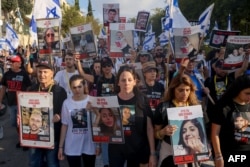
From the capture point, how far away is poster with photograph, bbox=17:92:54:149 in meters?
4.41

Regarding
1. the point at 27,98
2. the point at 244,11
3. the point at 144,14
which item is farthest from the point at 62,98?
the point at 244,11

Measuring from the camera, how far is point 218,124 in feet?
12.2

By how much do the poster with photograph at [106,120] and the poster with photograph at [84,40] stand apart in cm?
331

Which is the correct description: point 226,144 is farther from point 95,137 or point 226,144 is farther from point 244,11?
point 244,11

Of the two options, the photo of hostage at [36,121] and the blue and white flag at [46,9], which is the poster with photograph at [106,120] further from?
the blue and white flag at [46,9]

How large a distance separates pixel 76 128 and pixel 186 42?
335 cm

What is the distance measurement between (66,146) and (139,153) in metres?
0.91

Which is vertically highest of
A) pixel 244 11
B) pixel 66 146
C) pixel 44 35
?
pixel 244 11

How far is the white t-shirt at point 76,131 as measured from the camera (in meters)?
4.50

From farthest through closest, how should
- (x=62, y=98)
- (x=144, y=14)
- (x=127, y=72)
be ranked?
(x=144, y=14)
(x=62, y=98)
(x=127, y=72)

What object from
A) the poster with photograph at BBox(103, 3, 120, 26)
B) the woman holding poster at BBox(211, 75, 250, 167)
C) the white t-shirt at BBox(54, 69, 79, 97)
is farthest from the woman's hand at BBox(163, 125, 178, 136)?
the poster with photograph at BBox(103, 3, 120, 26)

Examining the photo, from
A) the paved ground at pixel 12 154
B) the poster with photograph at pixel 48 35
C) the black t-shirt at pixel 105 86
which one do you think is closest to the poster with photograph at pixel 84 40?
the poster with photograph at pixel 48 35

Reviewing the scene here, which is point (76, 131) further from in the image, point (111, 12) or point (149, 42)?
point (149, 42)

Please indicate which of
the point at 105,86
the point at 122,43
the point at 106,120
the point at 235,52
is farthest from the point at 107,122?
the point at 122,43
